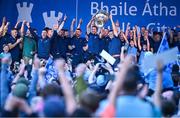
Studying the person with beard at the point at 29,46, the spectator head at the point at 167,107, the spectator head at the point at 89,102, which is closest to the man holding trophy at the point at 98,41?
the person with beard at the point at 29,46

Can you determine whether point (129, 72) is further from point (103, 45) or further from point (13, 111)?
point (103, 45)

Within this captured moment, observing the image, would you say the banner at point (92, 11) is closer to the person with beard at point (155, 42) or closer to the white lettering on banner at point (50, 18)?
the white lettering on banner at point (50, 18)

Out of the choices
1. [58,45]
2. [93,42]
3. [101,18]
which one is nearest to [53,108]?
[58,45]

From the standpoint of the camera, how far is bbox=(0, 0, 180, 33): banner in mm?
16953

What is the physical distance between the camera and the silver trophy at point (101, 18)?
1661 cm

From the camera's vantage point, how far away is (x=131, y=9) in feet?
56.6

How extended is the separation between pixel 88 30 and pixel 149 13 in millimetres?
2193

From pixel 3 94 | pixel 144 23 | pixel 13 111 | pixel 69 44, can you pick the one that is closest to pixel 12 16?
pixel 69 44

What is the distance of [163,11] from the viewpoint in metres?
17.3

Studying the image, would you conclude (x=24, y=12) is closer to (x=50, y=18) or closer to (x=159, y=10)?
(x=50, y=18)

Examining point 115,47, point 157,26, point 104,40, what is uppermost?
point 157,26

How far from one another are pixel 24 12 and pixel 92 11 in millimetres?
2105

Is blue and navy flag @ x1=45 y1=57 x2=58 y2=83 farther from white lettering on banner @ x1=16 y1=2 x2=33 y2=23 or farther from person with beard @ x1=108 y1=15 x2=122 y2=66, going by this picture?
white lettering on banner @ x1=16 y1=2 x2=33 y2=23

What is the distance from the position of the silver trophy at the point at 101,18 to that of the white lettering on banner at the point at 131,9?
31 centimetres
